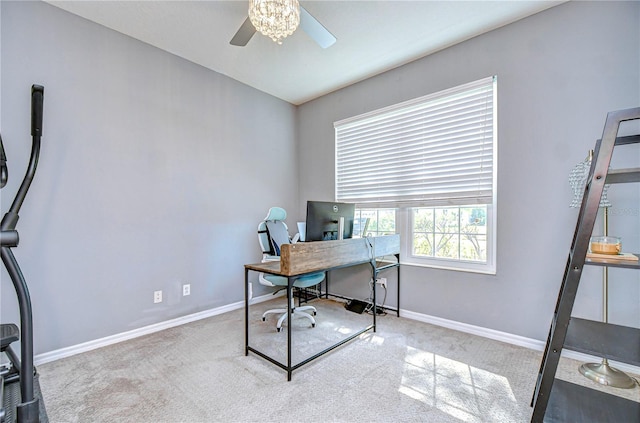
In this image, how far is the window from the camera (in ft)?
8.37

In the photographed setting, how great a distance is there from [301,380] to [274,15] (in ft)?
7.69

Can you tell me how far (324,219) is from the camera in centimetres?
234

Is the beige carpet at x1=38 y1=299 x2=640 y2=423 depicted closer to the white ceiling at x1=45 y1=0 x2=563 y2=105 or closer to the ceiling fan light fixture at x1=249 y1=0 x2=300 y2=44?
the ceiling fan light fixture at x1=249 y1=0 x2=300 y2=44

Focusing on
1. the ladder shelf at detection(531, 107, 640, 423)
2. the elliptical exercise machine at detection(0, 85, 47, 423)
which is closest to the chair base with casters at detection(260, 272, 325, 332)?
the elliptical exercise machine at detection(0, 85, 47, 423)

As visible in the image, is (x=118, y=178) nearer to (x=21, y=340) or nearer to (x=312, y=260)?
(x=21, y=340)

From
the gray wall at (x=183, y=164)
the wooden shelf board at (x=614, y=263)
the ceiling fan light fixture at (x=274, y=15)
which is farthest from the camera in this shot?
the gray wall at (x=183, y=164)

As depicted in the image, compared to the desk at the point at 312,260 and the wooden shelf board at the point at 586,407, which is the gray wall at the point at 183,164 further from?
the wooden shelf board at the point at 586,407

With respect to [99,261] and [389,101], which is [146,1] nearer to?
[99,261]

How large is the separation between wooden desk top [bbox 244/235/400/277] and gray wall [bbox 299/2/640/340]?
780 mm

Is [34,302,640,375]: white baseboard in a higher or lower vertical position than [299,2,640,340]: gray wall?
lower

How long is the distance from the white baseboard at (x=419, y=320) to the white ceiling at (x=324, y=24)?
105 inches

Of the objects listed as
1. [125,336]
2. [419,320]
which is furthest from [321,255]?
[125,336]

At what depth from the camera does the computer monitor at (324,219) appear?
2.25 m

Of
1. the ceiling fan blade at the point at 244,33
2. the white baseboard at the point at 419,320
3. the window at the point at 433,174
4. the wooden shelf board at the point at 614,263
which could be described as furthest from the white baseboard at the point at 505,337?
the ceiling fan blade at the point at 244,33
